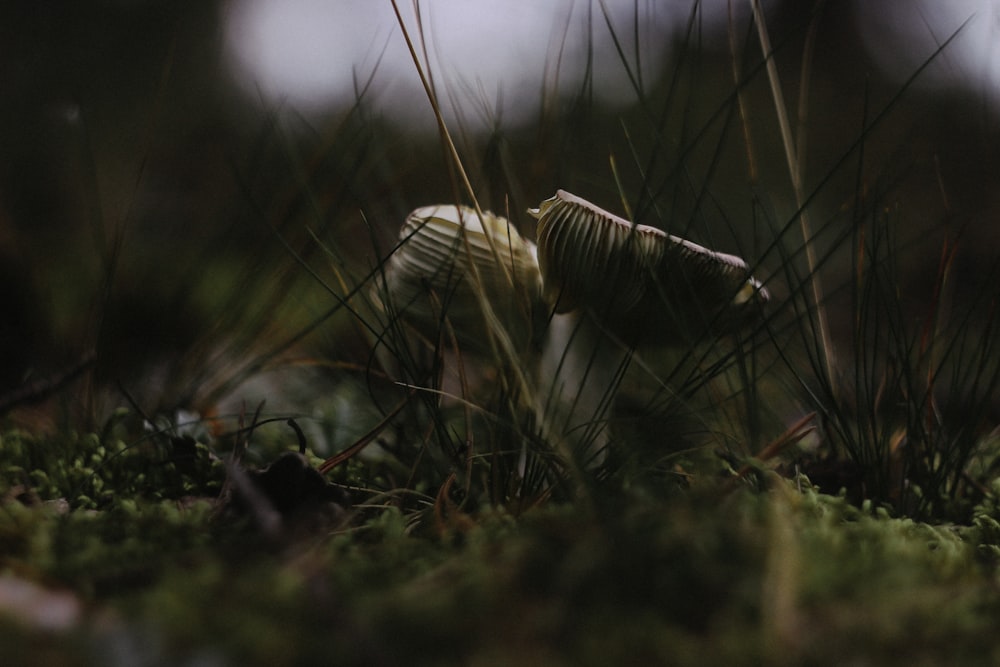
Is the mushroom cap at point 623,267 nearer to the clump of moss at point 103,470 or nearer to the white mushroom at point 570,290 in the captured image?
the white mushroom at point 570,290

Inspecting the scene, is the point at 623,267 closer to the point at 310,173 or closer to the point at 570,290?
the point at 570,290

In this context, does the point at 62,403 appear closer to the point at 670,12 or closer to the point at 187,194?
the point at 670,12

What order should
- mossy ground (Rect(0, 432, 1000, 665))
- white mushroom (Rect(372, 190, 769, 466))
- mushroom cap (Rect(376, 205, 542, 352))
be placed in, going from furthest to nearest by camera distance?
mushroom cap (Rect(376, 205, 542, 352))
white mushroom (Rect(372, 190, 769, 466))
mossy ground (Rect(0, 432, 1000, 665))

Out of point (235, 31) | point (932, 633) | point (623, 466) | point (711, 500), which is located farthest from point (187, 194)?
point (932, 633)

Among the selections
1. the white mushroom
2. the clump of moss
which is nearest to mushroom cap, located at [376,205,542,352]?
the white mushroom

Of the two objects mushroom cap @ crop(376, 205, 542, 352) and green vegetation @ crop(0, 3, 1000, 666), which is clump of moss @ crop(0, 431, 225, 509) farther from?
mushroom cap @ crop(376, 205, 542, 352)

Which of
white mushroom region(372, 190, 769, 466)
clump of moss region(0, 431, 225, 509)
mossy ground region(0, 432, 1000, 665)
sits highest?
white mushroom region(372, 190, 769, 466)

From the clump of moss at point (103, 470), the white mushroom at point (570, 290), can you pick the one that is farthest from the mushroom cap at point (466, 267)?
the clump of moss at point (103, 470)
